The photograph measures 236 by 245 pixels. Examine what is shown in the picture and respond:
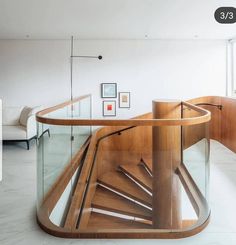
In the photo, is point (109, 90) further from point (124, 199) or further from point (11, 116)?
point (124, 199)

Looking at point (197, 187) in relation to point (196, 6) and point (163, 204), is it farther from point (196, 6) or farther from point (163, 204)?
point (196, 6)

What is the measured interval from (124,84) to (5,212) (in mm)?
4852

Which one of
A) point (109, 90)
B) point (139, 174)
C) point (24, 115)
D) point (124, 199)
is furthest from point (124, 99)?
point (139, 174)

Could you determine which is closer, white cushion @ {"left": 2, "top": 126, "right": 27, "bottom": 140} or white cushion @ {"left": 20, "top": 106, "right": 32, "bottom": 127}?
white cushion @ {"left": 2, "top": 126, "right": 27, "bottom": 140}

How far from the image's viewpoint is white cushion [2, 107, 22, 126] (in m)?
6.49

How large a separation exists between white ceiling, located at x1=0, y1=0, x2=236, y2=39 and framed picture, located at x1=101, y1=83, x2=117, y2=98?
1192mm

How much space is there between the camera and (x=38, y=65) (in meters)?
7.12

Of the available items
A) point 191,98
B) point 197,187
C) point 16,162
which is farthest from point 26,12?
point 191,98

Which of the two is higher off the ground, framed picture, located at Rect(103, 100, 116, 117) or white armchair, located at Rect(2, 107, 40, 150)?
framed picture, located at Rect(103, 100, 116, 117)

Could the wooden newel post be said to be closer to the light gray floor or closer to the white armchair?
the light gray floor

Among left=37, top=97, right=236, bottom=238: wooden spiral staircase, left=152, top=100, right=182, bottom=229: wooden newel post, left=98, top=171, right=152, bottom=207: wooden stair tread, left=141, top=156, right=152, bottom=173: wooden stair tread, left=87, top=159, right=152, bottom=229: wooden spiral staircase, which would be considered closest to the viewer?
left=37, top=97, right=236, bottom=238: wooden spiral staircase

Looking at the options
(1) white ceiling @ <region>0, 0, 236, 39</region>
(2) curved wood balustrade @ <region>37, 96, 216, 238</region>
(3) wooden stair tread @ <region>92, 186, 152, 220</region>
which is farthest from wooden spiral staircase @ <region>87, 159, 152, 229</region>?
(1) white ceiling @ <region>0, 0, 236, 39</region>

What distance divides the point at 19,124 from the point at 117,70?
9.09ft

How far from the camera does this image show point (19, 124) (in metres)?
6.53
